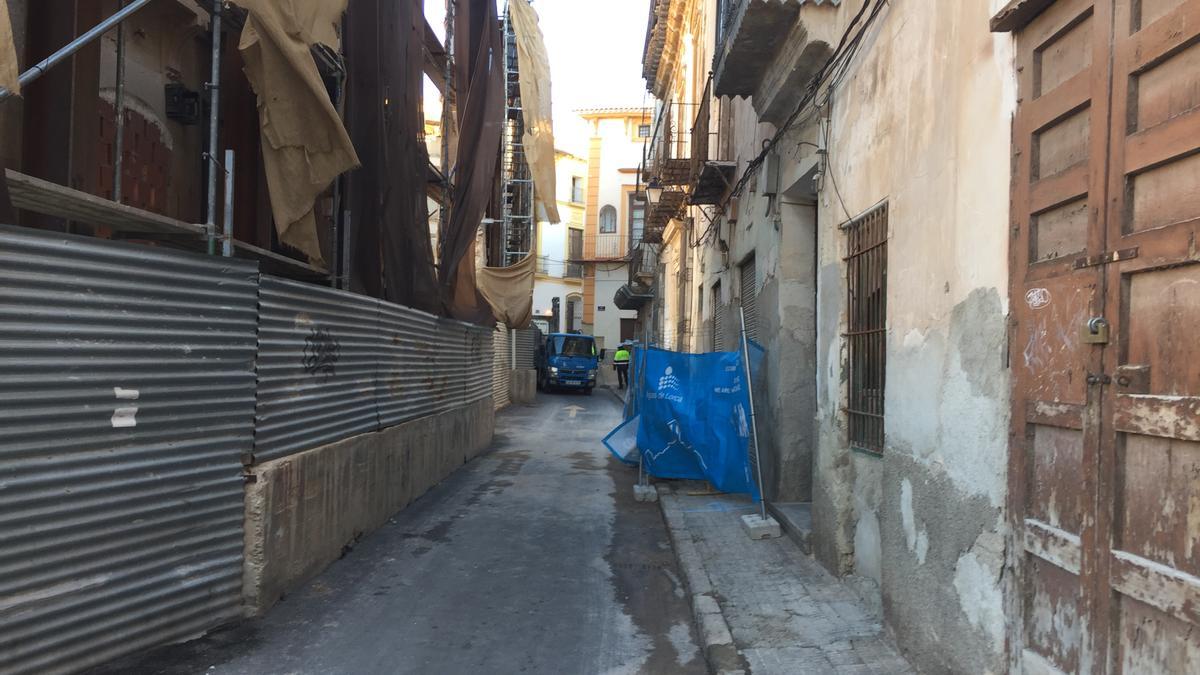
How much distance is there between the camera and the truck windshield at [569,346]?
3170 cm

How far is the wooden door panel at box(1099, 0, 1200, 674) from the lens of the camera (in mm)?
2381

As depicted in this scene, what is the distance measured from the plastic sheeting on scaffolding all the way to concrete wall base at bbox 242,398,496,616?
2916 millimetres

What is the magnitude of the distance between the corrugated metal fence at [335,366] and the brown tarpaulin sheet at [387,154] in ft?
1.64

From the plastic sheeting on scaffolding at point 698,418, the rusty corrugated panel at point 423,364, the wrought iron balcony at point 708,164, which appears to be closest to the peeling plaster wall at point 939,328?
the plastic sheeting on scaffolding at point 698,418

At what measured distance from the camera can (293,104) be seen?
5.55 meters

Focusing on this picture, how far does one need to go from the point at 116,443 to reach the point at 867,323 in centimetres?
488

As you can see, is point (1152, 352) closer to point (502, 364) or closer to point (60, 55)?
point (60, 55)

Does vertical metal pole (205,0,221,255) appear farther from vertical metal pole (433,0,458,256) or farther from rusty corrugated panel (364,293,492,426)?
vertical metal pole (433,0,458,256)

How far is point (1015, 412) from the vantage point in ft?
10.8

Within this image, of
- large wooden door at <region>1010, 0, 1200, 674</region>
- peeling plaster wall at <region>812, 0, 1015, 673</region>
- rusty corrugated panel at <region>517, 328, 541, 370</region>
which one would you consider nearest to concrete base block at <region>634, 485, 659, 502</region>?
peeling plaster wall at <region>812, 0, 1015, 673</region>

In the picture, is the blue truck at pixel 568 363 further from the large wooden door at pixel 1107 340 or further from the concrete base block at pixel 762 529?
the large wooden door at pixel 1107 340

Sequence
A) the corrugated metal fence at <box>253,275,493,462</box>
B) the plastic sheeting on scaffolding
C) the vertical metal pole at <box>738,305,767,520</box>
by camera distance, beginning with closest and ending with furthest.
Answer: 1. the corrugated metal fence at <box>253,275,493,462</box>
2. the vertical metal pole at <box>738,305,767,520</box>
3. the plastic sheeting on scaffolding

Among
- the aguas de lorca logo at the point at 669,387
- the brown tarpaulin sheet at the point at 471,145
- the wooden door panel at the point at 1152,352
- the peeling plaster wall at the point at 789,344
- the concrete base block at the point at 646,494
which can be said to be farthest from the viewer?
the brown tarpaulin sheet at the point at 471,145

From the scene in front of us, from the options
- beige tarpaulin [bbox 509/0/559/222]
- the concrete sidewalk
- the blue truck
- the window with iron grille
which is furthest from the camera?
the blue truck
